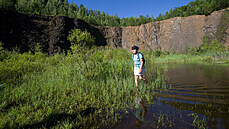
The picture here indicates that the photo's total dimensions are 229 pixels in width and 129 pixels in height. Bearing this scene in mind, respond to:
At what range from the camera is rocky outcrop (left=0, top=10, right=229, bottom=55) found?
28.2 metres

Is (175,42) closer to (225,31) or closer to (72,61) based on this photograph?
(225,31)

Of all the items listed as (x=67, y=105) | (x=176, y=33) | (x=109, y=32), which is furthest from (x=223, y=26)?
(x=67, y=105)

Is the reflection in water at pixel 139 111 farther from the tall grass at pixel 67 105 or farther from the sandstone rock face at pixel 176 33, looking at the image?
the sandstone rock face at pixel 176 33

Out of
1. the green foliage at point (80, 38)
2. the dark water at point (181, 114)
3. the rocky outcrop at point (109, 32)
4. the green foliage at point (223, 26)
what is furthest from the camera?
the green foliage at point (223, 26)

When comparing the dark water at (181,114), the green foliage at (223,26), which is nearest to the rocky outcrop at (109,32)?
the green foliage at (223,26)

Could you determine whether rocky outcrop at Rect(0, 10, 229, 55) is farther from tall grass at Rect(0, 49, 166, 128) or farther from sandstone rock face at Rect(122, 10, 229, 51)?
tall grass at Rect(0, 49, 166, 128)

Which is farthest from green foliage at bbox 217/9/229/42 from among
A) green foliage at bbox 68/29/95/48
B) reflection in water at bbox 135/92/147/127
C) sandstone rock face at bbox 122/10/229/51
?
reflection in water at bbox 135/92/147/127

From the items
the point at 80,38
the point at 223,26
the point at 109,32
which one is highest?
the point at 109,32

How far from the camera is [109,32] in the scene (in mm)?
52906

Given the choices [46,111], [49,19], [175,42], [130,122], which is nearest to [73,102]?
[46,111]

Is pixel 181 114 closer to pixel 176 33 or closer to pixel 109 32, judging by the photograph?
pixel 176 33

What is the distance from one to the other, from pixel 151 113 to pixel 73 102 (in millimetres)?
2441

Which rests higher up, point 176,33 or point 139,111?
point 176,33

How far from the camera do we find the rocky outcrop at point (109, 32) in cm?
2819
